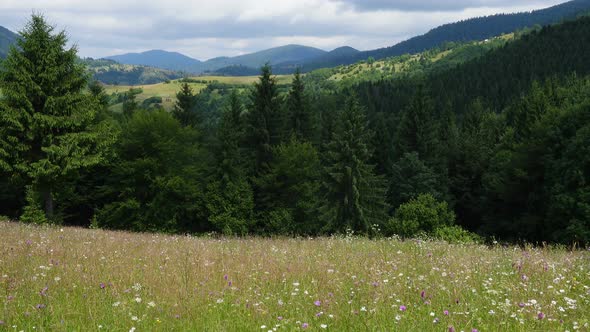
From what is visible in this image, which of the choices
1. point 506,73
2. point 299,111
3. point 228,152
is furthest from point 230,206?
point 506,73

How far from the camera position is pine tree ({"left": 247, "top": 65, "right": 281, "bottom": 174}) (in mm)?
46219

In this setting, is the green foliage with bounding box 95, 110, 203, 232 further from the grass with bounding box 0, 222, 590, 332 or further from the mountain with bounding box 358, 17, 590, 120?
the mountain with bounding box 358, 17, 590, 120

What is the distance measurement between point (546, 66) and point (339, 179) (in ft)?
472

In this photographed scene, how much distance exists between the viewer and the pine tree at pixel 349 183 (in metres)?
40.2

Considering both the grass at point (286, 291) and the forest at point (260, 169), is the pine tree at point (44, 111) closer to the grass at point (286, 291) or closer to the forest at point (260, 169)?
the forest at point (260, 169)

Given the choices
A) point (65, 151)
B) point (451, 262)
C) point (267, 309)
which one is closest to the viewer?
point (267, 309)

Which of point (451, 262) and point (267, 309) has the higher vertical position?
point (267, 309)

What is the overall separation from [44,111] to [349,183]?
2670 cm

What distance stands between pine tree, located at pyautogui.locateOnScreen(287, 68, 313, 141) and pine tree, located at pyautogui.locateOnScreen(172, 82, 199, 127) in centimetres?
1426

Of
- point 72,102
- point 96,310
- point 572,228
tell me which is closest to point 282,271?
point 96,310

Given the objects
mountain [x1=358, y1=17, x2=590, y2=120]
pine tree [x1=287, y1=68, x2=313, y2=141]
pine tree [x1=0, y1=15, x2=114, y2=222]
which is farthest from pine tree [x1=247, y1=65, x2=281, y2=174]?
mountain [x1=358, y1=17, x2=590, y2=120]

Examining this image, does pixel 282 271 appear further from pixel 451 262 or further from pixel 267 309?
pixel 451 262

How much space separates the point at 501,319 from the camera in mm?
4801

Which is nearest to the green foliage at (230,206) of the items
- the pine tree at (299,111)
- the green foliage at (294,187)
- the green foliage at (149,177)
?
the green foliage at (294,187)
